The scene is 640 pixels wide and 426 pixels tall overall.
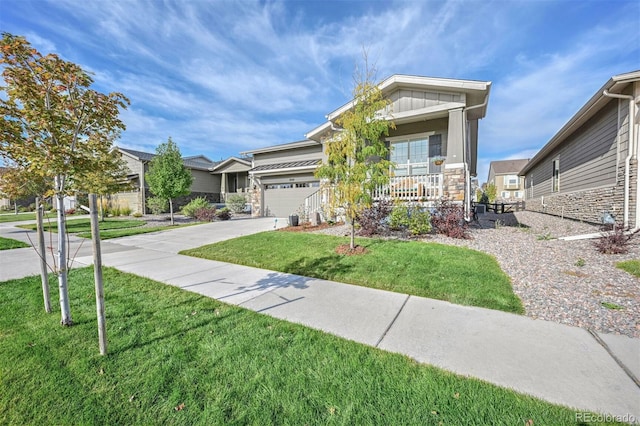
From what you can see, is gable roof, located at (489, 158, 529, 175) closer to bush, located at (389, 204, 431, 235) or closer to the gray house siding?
the gray house siding

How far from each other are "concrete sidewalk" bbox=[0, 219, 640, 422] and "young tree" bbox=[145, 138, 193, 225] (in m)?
10.8

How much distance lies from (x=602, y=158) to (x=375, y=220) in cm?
861

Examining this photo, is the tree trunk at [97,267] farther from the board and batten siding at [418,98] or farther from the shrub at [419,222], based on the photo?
the board and batten siding at [418,98]

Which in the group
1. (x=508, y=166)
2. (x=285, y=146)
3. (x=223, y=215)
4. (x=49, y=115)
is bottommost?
(x=223, y=215)

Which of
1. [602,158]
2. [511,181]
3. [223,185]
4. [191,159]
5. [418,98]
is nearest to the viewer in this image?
[602,158]

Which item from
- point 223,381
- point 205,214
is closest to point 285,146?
point 205,214

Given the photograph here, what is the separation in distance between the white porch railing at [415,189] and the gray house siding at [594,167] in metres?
5.00

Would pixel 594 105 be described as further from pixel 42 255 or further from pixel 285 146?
pixel 285 146

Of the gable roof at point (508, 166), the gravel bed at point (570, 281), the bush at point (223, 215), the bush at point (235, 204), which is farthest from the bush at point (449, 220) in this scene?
the gable roof at point (508, 166)

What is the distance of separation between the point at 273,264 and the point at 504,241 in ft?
20.3

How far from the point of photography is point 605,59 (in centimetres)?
871

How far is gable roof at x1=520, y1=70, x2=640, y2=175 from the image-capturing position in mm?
6676

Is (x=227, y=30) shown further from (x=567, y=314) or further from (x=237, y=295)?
(x=567, y=314)

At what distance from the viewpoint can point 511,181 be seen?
44.7m
